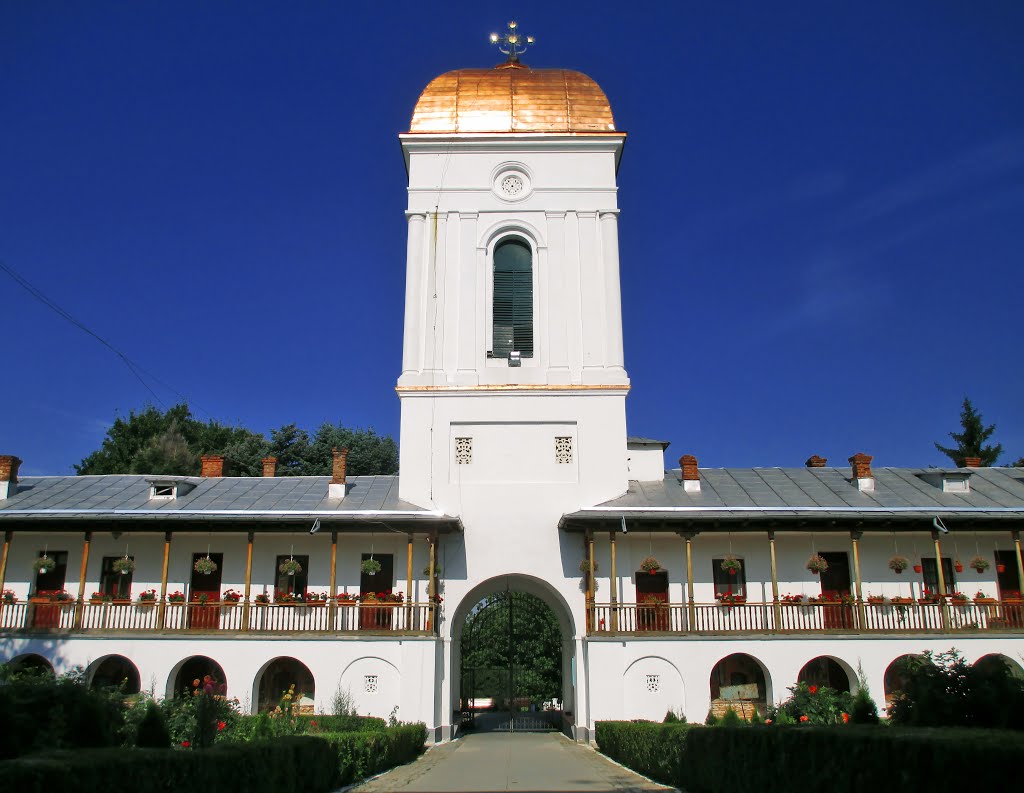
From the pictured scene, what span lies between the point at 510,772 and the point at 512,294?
1576cm

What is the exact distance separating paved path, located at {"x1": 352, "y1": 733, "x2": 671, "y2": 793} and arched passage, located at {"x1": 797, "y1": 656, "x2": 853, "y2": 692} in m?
6.84

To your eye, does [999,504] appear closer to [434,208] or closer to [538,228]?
[538,228]

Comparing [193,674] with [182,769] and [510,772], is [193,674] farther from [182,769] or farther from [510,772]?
[182,769]

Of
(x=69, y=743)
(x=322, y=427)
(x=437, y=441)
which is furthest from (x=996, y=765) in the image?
(x=322, y=427)

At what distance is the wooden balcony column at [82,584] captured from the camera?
25422 millimetres

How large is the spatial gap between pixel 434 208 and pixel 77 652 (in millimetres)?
16546

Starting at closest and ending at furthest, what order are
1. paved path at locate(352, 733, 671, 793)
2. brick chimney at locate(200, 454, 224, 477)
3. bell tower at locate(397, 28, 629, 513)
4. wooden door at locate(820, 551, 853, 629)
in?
1. paved path at locate(352, 733, 671, 793)
2. wooden door at locate(820, 551, 853, 629)
3. bell tower at locate(397, 28, 629, 513)
4. brick chimney at locate(200, 454, 224, 477)

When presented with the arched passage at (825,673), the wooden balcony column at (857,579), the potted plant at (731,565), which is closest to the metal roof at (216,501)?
the potted plant at (731,565)

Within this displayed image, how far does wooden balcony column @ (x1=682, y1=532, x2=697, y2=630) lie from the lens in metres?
25.2

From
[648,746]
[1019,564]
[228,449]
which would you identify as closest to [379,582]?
[648,746]

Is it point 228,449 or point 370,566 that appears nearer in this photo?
point 370,566

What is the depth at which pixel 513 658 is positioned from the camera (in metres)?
35.3

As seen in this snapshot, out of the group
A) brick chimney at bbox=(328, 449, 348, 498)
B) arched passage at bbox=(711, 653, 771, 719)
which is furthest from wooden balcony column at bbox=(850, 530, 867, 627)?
brick chimney at bbox=(328, 449, 348, 498)

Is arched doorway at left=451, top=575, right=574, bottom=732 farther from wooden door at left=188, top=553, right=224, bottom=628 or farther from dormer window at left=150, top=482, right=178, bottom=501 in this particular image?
dormer window at left=150, top=482, right=178, bottom=501
